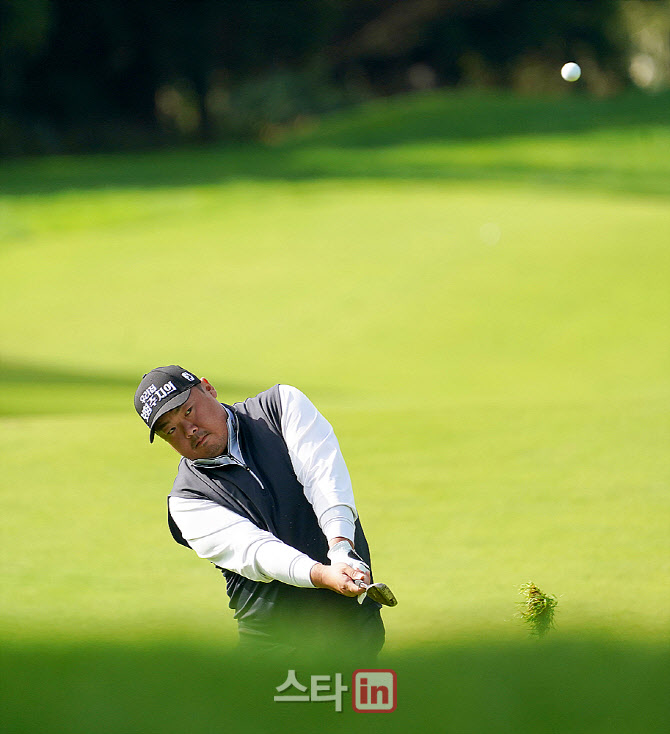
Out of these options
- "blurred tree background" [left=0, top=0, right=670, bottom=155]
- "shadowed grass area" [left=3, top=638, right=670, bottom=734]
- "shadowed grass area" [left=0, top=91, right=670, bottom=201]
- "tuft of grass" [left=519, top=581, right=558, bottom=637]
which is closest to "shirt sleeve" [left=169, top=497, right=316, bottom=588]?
"shadowed grass area" [left=3, top=638, right=670, bottom=734]

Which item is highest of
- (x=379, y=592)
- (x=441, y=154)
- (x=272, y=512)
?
(x=441, y=154)

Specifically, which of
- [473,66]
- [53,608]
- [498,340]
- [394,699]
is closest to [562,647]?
[394,699]

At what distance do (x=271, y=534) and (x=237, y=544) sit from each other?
0.29 ft

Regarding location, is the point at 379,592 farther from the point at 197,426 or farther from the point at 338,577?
the point at 197,426

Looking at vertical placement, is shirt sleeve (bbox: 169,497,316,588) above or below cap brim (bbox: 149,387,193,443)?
below

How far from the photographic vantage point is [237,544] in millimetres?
2871

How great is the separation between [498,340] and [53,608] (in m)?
5.91

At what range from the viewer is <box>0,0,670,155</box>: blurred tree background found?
26.7 metres

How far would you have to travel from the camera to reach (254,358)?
948 centimetres

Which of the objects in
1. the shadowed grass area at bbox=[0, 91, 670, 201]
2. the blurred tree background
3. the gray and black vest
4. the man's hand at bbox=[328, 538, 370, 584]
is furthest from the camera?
the blurred tree background

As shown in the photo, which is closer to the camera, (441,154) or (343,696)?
(343,696)

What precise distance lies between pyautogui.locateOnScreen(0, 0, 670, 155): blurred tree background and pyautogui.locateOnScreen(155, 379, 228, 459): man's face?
72.9 ft

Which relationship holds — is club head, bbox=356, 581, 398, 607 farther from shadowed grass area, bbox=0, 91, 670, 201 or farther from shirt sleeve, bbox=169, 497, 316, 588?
shadowed grass area, bbox=0, 91, 670, 201

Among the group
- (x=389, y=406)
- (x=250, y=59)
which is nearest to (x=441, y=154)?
(x=250, y=59)
